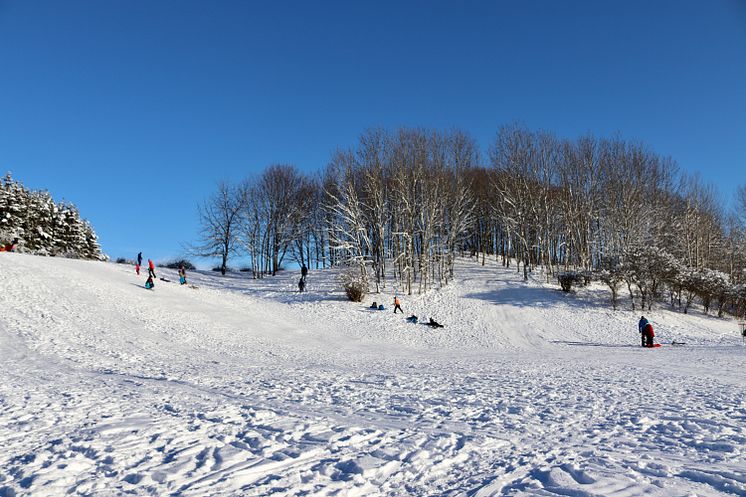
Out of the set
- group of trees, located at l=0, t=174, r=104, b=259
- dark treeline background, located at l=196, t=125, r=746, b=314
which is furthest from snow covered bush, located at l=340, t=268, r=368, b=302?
group of trees, located at l=0, t=174, r=104, b=259

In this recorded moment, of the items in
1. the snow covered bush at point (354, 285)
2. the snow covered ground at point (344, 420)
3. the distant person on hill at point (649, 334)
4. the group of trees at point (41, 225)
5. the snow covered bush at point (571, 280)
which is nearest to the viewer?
the snow covered ground at point (344, 420)

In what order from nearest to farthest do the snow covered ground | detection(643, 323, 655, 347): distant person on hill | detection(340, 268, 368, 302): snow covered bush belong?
the snow covered ground < detection(643, 323, 655, 347): distant person on hill < detection(340, 268, 368, 302): snow covered bush

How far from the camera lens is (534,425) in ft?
19.9

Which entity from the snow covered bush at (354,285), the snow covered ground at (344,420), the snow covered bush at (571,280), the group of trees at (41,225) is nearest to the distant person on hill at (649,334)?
the snow covered ground at (344,420)

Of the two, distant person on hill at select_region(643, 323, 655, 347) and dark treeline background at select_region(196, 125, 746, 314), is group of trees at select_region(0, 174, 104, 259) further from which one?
distant person on hill at select_region(643, 323, 655, 347)

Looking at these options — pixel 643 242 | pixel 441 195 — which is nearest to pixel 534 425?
pixel 441 195

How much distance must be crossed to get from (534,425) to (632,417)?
159 centimetres

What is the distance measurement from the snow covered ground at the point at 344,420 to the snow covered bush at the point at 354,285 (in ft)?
41.4

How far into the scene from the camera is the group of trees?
46344 millimetres

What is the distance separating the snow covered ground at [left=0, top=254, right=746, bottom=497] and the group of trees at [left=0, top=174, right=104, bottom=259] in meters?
36.4

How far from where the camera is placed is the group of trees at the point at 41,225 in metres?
46.3

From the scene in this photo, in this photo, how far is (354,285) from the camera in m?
30.8

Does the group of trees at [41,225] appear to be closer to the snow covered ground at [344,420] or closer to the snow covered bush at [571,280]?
the snow covered ground at [344,420]

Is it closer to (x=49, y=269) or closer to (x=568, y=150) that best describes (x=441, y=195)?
(x=568, y=150)
